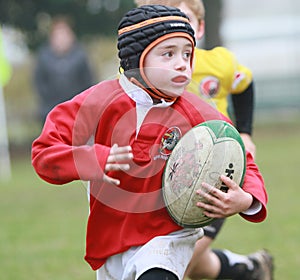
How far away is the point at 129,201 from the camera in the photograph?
3.23 meters

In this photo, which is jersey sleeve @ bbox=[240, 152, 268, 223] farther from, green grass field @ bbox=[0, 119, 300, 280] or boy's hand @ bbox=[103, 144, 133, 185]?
green grass field @ bbox=[0, 119, 300, 280]

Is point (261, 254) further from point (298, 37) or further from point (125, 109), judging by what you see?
point (298, 37)

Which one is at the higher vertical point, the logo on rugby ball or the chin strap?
the chin strap

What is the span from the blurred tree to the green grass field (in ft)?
20.5

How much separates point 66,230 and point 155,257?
13.4 ft

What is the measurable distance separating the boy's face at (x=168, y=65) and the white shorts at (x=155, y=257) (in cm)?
64

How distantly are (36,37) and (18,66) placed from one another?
1478 centimetres

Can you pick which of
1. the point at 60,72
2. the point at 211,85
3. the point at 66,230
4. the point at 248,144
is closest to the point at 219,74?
the point at 211,85

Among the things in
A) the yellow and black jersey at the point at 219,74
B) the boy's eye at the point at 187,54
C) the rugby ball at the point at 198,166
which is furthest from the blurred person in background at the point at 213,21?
the rugby ball at the point at 198,166

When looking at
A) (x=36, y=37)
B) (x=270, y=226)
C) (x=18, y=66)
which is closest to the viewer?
(x=270, y=226)

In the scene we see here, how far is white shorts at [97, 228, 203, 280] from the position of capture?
318cm

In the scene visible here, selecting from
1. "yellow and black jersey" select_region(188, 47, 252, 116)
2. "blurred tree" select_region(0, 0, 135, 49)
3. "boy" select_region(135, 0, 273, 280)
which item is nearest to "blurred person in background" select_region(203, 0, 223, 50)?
"blurred tree" select_region(0, 0, 135, 49)

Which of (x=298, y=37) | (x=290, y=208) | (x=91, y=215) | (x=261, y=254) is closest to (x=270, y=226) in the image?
(x=290, y=208)

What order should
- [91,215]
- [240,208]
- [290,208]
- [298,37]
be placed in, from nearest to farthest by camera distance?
[240,208] < [91,215] < [290,208] < [298,37]
